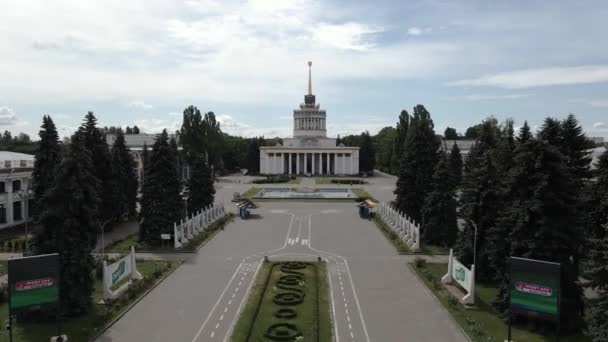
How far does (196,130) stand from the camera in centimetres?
9775

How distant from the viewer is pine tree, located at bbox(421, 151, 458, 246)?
129 ft

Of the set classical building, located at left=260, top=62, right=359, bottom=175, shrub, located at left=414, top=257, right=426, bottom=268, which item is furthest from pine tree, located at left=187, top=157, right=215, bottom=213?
classical building, located at left=260, top=62, right=359, bottom=175

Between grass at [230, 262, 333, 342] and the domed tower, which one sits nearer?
grass at [230, 262, 333, 342]

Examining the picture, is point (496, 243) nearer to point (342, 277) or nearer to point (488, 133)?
point (342, 277)

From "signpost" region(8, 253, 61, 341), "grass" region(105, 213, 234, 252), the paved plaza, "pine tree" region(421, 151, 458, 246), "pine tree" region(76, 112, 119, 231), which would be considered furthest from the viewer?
"pine tree" region(76, 112, 119, 231)

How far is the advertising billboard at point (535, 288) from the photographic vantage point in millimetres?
18438

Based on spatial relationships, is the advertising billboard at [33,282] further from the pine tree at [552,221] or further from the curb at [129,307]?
the pine tree at [552,221]

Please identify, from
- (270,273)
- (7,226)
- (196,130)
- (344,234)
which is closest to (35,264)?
(270,273)

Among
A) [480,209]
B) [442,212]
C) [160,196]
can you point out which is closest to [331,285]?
[480,209]

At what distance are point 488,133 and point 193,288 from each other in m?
28.8

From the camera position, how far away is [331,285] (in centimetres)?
2803

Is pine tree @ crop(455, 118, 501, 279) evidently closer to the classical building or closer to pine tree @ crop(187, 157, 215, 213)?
pine tree @ crop(187, 157, 215, 213)

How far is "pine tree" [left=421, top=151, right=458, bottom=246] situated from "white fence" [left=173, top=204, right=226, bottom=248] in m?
21.3

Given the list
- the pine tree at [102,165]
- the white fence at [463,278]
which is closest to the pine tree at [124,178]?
the pine tree at [102,165]
